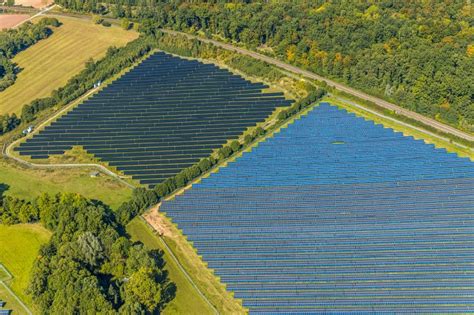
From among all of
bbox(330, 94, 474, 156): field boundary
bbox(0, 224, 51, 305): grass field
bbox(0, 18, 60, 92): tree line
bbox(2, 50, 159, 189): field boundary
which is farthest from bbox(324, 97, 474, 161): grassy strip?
bbox(0, 18, 60, 92): tree line

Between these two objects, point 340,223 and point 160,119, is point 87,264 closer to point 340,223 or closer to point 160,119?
point 340,223

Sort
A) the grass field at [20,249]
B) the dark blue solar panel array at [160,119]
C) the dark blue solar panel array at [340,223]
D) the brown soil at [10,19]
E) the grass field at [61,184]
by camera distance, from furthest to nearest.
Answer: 1. the brown soil at [10,19]
2. the dark blue solar panel array at [160,119]
3. the grass field at [61,184]
4. the grass field at [20,249]
5. the dark blue solar panel array at [340,223]

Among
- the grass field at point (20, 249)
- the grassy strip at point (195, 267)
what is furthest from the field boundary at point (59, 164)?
the grass field at point (20, 249)

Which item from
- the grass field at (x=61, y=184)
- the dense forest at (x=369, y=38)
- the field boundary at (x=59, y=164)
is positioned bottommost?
the grass field at (x=61, y=184)

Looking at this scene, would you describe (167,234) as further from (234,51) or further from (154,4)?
(154,4)

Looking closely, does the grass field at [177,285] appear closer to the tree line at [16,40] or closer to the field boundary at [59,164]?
the field boundary at [59,164]

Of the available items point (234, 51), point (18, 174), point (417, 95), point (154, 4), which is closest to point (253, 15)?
point (234, 51)

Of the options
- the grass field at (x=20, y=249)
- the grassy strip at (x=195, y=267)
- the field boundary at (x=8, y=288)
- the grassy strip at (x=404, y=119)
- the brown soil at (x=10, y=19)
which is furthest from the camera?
the brown soil at (x=10, y=19)

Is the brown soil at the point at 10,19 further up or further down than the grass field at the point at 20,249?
further up
